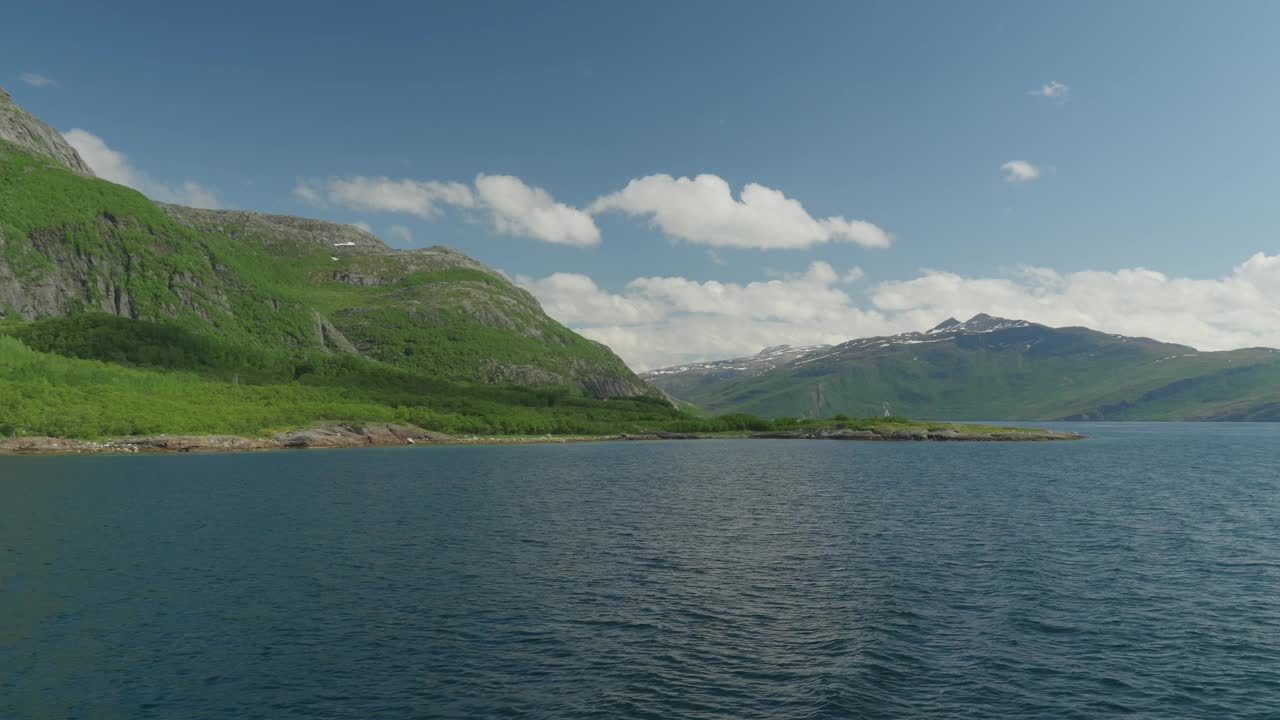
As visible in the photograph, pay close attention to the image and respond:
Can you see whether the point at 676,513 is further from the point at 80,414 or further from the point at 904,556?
the point at 80,414

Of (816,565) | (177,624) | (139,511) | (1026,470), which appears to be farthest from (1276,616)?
(1026,470)

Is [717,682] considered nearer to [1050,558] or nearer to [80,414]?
[1050,558]

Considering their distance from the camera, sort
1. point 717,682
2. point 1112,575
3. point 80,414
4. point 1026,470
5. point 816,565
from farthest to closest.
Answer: point 80,414
point 1026,470
point 816,565
point 1112,575
point 717,682

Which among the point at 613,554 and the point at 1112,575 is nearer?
the point at 1112,575

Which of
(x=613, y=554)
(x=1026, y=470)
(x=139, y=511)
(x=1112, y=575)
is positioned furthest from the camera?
(x=1026, y=470)

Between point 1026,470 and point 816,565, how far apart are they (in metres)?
111

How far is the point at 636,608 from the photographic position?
Result: 3991cm

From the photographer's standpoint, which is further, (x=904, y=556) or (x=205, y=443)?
(x=205, y=443)

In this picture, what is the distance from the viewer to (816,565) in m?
51.2

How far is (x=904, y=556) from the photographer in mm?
54250

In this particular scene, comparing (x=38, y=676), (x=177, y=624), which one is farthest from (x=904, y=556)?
(x=38, y=676)

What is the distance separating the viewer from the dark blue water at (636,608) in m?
27.9

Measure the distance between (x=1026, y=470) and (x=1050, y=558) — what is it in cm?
9972

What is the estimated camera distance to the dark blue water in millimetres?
27891
